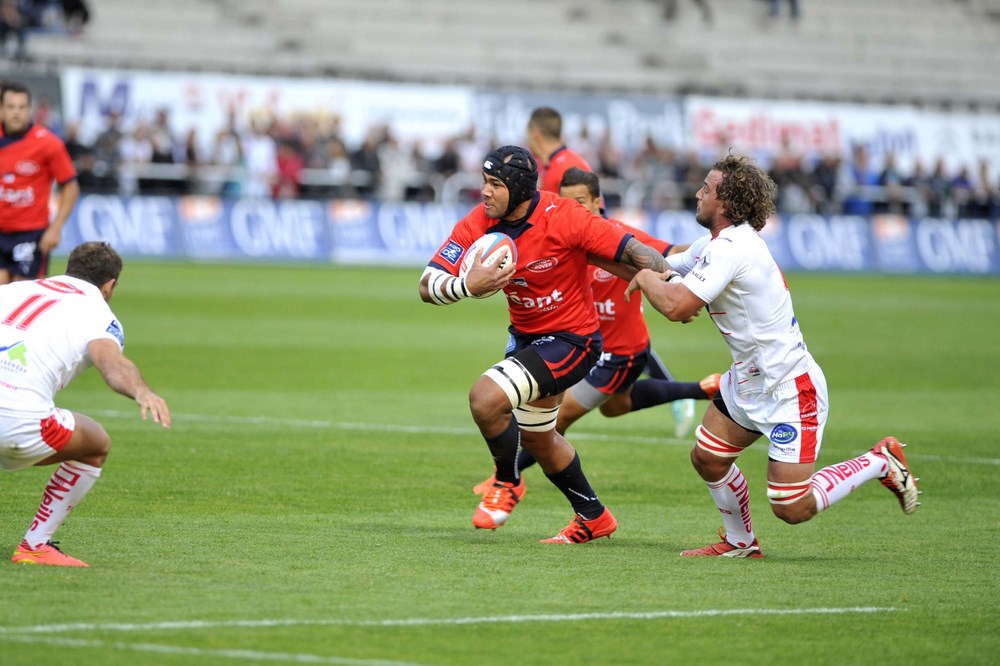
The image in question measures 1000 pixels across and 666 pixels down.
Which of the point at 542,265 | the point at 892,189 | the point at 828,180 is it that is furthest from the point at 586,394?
the point at 892,189

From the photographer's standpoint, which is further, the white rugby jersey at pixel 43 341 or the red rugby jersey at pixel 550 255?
the red rugby jersey at pixel 550 255

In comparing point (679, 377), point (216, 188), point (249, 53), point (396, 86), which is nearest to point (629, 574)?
point (679, 377)

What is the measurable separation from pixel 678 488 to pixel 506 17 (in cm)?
3547

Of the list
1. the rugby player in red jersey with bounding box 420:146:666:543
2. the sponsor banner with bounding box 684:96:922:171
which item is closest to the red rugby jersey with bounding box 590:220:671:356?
the rugby player in red jersey with bounding box 420:146:666:543

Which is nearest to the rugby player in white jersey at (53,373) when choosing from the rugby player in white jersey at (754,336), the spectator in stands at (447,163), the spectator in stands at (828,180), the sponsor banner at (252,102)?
the rugby player in white jersey at (754,336)

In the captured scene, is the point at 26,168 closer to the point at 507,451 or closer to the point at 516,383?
the point at 507,451

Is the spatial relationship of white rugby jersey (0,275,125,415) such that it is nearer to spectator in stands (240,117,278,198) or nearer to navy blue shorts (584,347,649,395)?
navy blue shorts (584,347,649,395)

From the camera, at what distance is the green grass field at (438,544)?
633 centimetres

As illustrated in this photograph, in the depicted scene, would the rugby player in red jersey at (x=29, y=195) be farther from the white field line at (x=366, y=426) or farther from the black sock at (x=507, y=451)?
the black sock at (x=507, y=451)

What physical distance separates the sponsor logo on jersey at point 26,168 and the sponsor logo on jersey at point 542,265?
7.64 meters

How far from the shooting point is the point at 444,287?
334 inches

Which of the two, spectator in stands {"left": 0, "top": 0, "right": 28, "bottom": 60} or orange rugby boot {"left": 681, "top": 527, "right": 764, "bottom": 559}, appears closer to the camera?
orange rugby boot {"left": 681, "top": 527, "right": 764, "bottom": 559}

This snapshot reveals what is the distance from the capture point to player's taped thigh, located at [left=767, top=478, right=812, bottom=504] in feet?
27.2

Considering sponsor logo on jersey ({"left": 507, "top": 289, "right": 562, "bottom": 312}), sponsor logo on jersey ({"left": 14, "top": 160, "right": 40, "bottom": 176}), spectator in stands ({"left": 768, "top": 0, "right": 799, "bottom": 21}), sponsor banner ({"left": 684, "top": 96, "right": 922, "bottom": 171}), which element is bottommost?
sponsor banner ({"left": 684, "top": 96, "right": 922, "bottom": 171})
